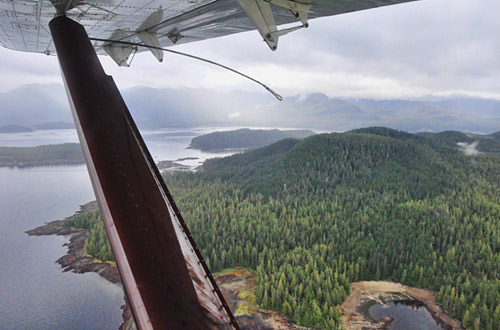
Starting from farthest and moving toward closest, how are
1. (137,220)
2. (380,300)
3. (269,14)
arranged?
(380,300), (269,14), (137,220)

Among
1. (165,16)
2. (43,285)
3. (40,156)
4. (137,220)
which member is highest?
(165,16)

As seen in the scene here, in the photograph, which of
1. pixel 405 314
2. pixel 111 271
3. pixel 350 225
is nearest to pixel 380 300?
pixel 405 314

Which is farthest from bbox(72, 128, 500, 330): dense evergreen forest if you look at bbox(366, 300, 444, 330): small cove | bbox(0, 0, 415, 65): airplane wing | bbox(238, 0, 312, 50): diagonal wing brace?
bbox(238, 0, 312, 50): diagonal wing brace

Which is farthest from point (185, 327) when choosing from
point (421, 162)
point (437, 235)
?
point (421, 162)

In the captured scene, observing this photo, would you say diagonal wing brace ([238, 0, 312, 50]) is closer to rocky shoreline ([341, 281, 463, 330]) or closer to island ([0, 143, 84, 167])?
rocky shoreline ([341, 281, 463, 330])

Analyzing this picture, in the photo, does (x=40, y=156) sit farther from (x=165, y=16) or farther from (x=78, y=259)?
(x=165, y=16)

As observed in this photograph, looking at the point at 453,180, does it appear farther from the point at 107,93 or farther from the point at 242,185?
the point at 107,93

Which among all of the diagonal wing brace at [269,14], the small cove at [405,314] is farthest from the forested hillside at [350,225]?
the diagonal wing brace at [269,14]
